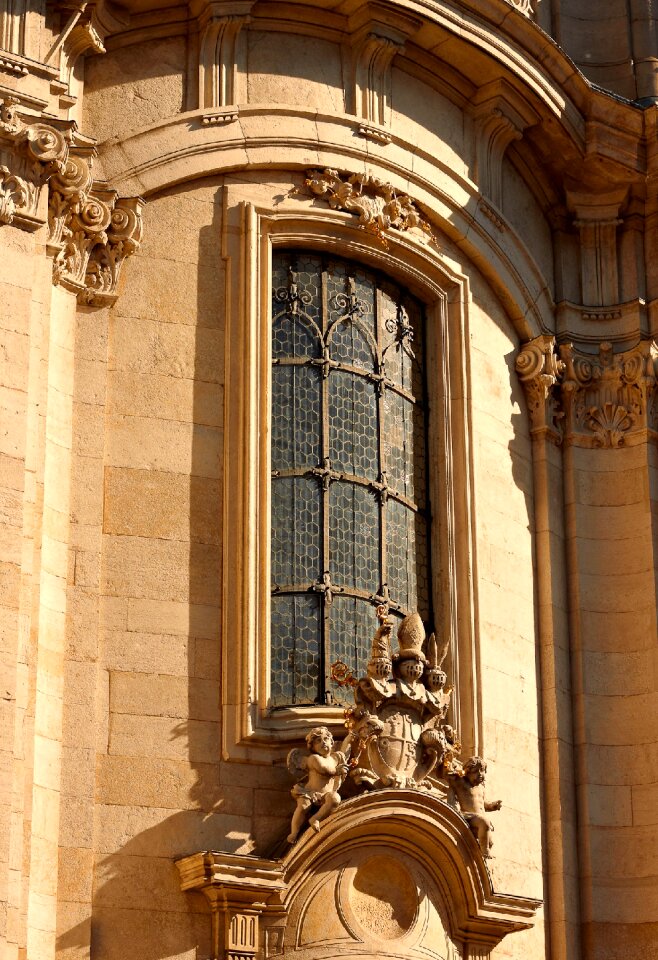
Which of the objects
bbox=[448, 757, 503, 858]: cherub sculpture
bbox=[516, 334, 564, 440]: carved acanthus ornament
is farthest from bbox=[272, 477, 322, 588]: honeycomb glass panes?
bbox=[516, 334, 564, 440]: carved acanthus ornament

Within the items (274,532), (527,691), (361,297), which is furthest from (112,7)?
(527,691)

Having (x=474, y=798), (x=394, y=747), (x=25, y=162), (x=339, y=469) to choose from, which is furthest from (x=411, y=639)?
(x=25, y=162)

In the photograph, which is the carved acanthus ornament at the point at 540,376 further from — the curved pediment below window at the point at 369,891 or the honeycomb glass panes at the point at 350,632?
the curved pediment below window at the point at 369,891

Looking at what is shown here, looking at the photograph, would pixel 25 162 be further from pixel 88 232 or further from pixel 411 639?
pixel 411 639

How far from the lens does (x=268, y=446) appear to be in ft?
63.9

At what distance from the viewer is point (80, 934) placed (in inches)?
Answer: 679

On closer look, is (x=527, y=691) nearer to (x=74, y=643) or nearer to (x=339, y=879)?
(x=339, y=879)

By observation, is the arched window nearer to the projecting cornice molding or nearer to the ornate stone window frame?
the ornate stone window frame

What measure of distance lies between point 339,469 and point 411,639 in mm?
2081

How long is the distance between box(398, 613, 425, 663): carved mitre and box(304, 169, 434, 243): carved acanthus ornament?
12.8 ft

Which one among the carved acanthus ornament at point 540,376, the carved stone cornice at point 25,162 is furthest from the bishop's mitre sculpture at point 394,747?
the carved stone cornice at point 25,162

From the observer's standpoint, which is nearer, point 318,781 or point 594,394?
Result: point 318,781

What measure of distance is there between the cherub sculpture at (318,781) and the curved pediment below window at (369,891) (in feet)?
0.38

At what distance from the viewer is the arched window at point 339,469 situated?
64.0 feet
